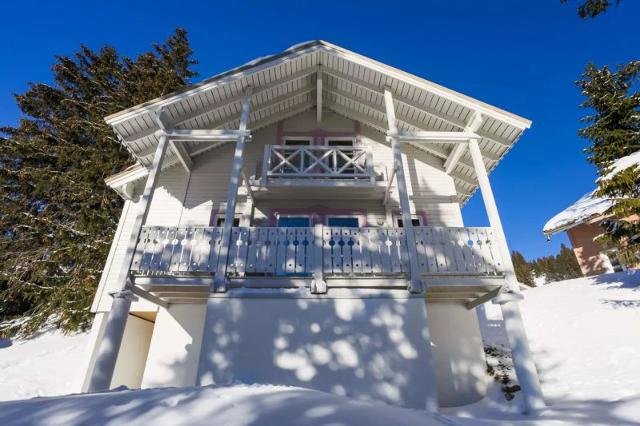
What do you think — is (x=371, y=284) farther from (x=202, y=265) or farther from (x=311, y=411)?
(x=311, y=411)

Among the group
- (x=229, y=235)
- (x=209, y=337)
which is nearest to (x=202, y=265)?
(x=229, y=235)

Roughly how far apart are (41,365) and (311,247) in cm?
1406

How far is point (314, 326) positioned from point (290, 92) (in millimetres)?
7854

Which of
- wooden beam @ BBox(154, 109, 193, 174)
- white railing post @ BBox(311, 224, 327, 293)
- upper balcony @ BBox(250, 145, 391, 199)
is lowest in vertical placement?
white railing post @ BBox(311, 224, 327, 293)

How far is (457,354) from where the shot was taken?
784 cm

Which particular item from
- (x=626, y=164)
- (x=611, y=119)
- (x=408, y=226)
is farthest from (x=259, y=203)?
(x=611, y=119)

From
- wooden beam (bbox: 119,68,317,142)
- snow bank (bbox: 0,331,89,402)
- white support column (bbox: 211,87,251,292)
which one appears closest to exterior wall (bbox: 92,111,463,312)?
wooden beam (bbox: 119,68,317,142)

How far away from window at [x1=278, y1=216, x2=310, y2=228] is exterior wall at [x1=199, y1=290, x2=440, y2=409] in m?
3.63

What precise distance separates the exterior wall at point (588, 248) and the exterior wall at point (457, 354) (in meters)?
14.9

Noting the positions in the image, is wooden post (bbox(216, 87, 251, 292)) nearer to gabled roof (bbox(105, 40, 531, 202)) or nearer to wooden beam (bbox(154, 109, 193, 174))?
gabled roof (bbox(105, 40, 531, 202))

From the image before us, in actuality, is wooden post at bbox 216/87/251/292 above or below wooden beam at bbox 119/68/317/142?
below

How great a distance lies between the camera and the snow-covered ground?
7.23ft

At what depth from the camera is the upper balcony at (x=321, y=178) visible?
8914 millimetres

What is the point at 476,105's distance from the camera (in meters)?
8.11
